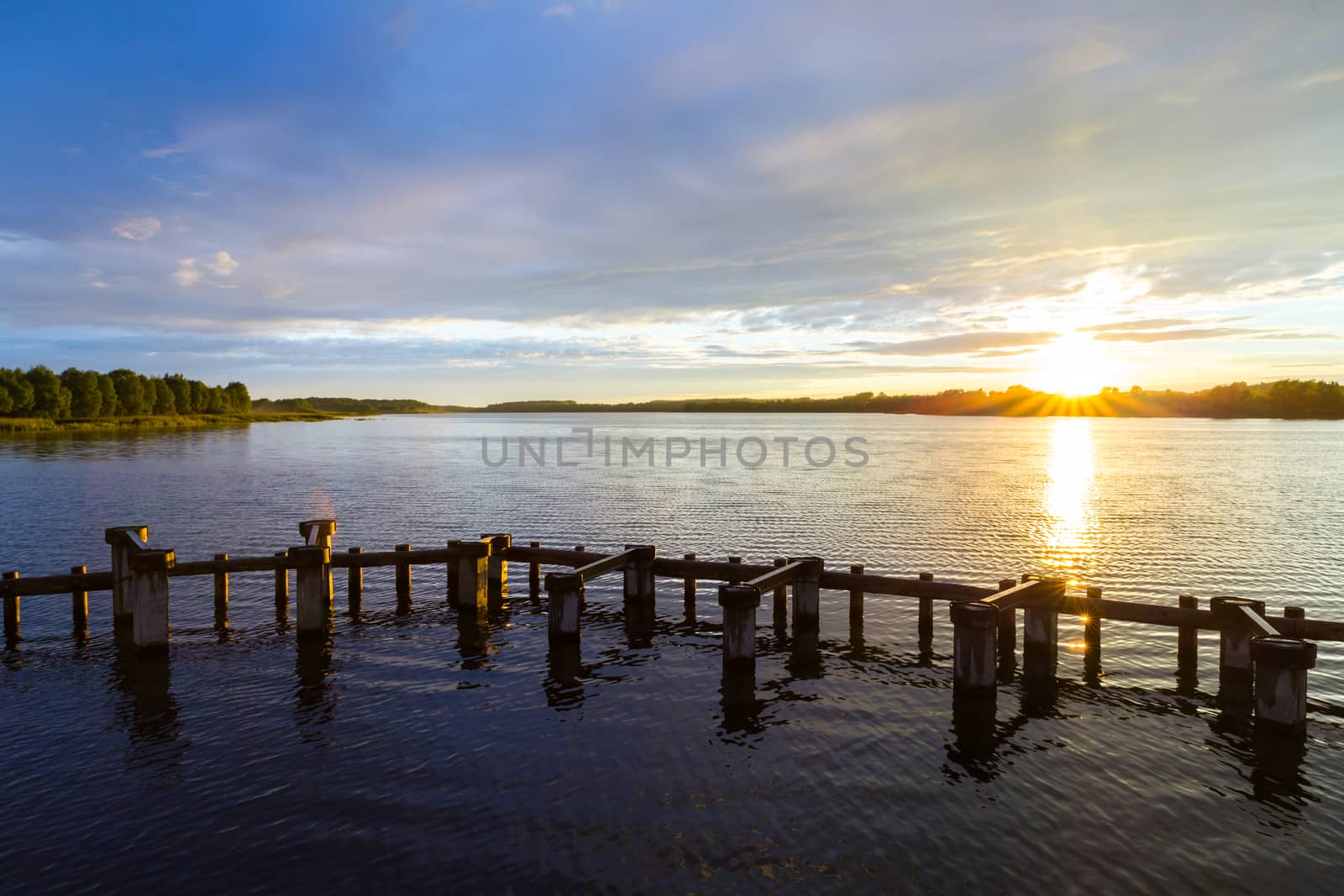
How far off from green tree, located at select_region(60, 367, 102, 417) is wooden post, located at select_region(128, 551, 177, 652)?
190 m

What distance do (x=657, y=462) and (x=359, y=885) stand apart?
82.8m

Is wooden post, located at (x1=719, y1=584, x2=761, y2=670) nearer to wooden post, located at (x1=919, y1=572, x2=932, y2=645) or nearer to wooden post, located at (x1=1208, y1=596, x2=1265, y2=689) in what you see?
wooden post, located at (x1=919, y1=572, x2=932, y2=645)

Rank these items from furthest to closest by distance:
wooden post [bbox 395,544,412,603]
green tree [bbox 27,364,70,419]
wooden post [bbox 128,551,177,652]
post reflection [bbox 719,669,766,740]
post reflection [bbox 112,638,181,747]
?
green tree [bbox 27,364,70,419], wooden post [bbox 395,544,412,603], wooden post [bbox 128,551,177,652], post reflection [bbox 719,669,766,740], post reflection [bbox 112,638,181,747]

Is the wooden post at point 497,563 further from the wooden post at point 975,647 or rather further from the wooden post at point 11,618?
the wooden post at point 975,647

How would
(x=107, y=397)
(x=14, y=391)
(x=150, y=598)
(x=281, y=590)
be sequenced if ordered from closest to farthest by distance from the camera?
1. (x=150, y=598)
2. (x=281, y=590)
3. (x=14, y=391)
4. (x=107, y=397)

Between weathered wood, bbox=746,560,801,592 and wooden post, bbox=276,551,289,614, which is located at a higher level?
weathered wood, bbox=746,560,801,592

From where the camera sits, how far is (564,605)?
17.7m

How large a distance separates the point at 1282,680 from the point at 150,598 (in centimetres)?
2225

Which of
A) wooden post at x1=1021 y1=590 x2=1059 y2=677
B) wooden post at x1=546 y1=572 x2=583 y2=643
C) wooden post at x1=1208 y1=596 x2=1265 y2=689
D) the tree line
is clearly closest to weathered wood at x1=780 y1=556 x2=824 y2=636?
wooden post at x1=1021 y1=590 x2=1059 y2=677

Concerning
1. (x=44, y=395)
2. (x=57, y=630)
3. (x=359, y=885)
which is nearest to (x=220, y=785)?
(x=359, y=885)

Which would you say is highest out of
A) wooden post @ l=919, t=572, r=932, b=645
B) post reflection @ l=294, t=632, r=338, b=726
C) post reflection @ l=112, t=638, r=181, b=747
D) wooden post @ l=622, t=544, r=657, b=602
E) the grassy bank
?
the grassy bank

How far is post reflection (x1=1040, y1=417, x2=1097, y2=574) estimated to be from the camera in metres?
33.8

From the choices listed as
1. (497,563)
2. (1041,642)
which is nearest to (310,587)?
(497,563)

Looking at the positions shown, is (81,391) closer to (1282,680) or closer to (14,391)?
(14,391)
